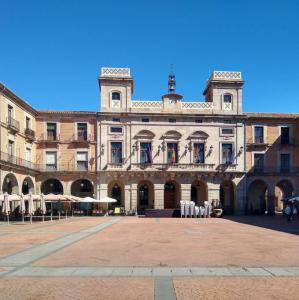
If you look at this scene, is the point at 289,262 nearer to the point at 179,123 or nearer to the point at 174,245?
the point at 174,245

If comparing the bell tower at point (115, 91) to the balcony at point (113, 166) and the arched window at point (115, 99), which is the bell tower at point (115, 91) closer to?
the arched window at point (115, 99)

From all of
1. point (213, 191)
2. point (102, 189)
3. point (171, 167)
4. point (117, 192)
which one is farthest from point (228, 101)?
point (102, 189)

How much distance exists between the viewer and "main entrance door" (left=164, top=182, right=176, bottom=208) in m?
47.3

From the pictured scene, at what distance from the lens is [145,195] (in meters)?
47.8

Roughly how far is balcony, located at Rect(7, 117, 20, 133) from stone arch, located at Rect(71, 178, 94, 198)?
10820 mm

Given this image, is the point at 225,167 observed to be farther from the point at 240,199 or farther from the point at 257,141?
the point at 257,141

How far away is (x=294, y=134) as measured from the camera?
47406 millimetres

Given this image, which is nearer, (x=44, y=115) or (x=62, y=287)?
(x=62, y=287)

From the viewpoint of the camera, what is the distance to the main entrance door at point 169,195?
4734 cm

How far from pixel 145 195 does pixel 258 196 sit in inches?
559

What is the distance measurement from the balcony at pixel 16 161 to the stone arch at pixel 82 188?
511 centimetres

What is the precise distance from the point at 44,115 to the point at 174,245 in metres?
33.3

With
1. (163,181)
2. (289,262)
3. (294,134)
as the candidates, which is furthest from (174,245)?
(294,134)

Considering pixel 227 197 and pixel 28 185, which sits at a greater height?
pixel 28 185
